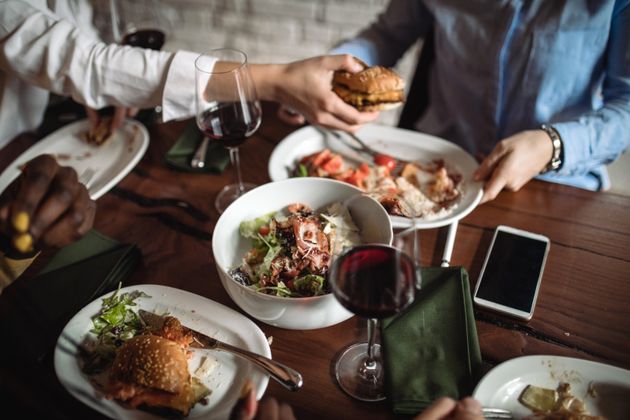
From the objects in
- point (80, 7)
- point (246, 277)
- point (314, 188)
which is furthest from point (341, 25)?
point (246, 277)

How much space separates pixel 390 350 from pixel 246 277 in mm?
336

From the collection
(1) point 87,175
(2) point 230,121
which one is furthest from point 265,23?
(2) point 230,121

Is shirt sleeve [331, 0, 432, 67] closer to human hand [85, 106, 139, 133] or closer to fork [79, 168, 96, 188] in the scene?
human hand [85, 106, 139, 133]

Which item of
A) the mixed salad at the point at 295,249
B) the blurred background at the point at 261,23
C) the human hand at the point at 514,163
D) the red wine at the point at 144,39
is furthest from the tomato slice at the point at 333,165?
the blurred background at the point at 261,23

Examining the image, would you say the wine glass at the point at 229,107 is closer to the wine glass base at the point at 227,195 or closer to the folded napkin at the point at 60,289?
the wine glass base at the point at 227,195

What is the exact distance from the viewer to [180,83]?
1.38 metres

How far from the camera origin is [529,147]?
4.19ft

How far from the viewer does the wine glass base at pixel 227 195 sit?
1.30 meters

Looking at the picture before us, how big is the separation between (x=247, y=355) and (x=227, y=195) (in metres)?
0.60

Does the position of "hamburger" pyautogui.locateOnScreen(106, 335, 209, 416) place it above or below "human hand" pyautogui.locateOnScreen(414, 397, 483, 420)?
below

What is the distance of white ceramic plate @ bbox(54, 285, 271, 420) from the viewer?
81cm

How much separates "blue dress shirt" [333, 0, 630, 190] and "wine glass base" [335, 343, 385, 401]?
909mm

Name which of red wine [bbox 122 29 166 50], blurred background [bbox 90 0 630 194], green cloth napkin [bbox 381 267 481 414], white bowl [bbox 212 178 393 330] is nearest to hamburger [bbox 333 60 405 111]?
white bowl [bbox 212 178 393 330]

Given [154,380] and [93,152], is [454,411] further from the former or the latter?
[93,152]
